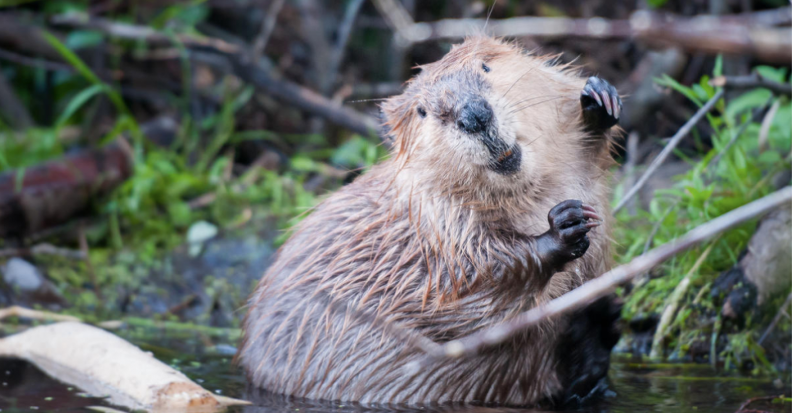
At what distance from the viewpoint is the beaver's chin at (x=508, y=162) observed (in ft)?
7.05

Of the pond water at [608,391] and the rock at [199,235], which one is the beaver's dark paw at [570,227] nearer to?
the pond water at [608,391]

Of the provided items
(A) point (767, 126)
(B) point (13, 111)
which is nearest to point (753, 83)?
(A) point (767, 126)

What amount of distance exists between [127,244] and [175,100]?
1366 millimetres

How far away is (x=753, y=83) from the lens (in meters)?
2.75

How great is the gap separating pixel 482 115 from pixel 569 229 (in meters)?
0.35

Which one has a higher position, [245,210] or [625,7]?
[625,7]

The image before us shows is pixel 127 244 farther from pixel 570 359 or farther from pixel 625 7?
pixel 625 7

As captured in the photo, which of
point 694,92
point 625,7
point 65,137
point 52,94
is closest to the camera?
point 694,92

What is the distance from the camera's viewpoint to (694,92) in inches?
119

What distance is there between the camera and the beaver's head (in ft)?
6.96

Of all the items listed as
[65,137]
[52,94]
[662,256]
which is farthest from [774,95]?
[52,94]

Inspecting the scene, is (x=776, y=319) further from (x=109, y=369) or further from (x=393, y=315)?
(x=109, y=369)

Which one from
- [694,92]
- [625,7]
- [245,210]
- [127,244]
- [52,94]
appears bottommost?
[127,244]

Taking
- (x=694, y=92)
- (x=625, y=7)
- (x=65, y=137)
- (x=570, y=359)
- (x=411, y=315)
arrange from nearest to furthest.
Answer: (x=411, y=315), (x=570, y=359), (x=694, y=92), (x=625, y=7), (x=65, y=137)
